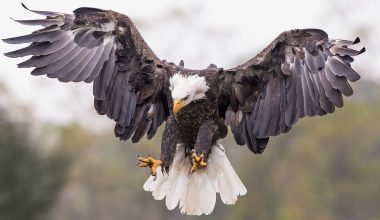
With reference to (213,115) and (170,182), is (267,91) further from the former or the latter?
(170,182)

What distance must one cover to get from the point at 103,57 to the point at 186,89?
0.81m

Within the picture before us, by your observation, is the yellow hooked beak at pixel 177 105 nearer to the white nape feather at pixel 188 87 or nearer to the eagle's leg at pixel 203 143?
the white nape feather at pixel 188 87

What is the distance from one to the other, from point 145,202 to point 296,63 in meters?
24.3

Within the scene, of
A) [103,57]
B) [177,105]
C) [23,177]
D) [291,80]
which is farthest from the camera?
[23,177]

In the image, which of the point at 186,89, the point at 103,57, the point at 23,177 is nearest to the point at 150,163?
the point at 186,89

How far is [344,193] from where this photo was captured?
30.4m

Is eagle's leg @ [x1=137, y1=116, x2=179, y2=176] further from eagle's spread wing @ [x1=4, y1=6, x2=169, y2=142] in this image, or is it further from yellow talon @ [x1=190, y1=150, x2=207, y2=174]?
eagle's spread wing @ [x1=4, y1=6, x2=169, y2=142]

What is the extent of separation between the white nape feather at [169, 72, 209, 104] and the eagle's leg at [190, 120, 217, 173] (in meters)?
0.26

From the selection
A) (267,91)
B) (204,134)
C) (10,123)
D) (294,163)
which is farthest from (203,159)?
(294,163)

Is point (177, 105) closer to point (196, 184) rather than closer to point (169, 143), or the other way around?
point (169, 143)

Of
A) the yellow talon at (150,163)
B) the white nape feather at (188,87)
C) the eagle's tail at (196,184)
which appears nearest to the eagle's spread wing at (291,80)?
the white nape feather at (188,87)

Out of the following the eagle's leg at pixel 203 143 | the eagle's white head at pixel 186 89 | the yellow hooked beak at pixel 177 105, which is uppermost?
the eagle's white head at pixel 186 89

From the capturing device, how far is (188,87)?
24.6 feet

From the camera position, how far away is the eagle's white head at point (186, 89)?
7477 mm
